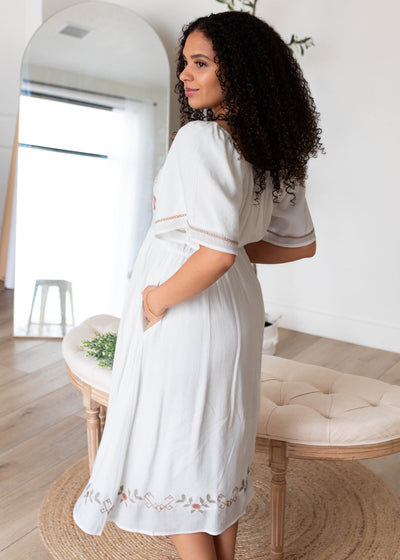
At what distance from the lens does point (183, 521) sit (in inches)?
56.7

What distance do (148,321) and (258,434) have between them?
1.70 feet

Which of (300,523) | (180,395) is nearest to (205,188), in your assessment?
(180,395)

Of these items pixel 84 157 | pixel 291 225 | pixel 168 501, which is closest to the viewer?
pixel 168 501

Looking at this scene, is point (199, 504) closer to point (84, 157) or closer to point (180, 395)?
point (180, 395)

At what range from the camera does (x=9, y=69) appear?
4.33 m

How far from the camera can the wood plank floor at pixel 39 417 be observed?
6.65 ft

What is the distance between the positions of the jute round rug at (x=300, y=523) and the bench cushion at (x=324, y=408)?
0.13 meters

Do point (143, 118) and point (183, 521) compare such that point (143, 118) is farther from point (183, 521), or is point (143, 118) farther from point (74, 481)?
point (183, 521)

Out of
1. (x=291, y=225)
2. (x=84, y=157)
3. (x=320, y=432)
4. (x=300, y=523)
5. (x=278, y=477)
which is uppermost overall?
(x=84, y=157)

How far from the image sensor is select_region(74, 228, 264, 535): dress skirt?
1366 mm

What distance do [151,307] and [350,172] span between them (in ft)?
7.65

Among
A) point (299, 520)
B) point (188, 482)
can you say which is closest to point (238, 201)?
point (188, 482)

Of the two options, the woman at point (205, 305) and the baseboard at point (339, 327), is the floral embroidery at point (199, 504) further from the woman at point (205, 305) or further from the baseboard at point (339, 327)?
the baseboard at point (339, 327)

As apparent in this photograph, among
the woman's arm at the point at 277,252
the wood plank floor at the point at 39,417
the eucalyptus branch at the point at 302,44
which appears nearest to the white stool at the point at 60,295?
the wood plank floor at the point at 39,417
